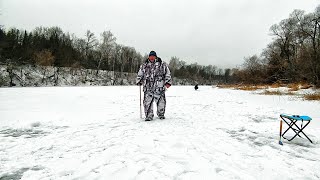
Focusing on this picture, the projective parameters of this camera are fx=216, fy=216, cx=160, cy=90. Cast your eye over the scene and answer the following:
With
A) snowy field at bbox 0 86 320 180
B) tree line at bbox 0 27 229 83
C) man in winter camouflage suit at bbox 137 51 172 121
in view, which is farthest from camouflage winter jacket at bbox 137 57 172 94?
tree line at bbox 0 27 229 83

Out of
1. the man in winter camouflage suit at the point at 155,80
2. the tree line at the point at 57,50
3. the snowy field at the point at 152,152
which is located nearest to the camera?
the snowy field at the point at 152,152

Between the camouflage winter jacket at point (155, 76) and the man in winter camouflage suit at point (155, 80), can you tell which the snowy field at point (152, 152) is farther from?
the camouflage winter jacket at point (155, 76)

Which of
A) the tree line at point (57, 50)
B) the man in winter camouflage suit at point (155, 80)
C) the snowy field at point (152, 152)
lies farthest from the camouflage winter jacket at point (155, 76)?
the tree line at point (57, 50)

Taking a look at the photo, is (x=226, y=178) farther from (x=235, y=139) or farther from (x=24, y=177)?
(x=24, y=177)

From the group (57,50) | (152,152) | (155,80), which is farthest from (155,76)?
(57,50)

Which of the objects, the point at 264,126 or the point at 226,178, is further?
the point at 264,126

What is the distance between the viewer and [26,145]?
13.6 feet

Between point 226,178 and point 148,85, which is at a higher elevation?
point 148,85

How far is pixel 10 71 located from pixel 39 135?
4080cm

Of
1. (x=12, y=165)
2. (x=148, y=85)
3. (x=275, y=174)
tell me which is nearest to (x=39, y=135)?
(x=12, y=165)

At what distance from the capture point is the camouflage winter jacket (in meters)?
6.93

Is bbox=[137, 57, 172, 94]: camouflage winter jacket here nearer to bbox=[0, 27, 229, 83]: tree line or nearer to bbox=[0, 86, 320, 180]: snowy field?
bbox=[0, 86, 320, 180]: snowy field

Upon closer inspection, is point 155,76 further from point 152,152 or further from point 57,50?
point 57,50

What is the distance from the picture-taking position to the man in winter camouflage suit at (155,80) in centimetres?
689
